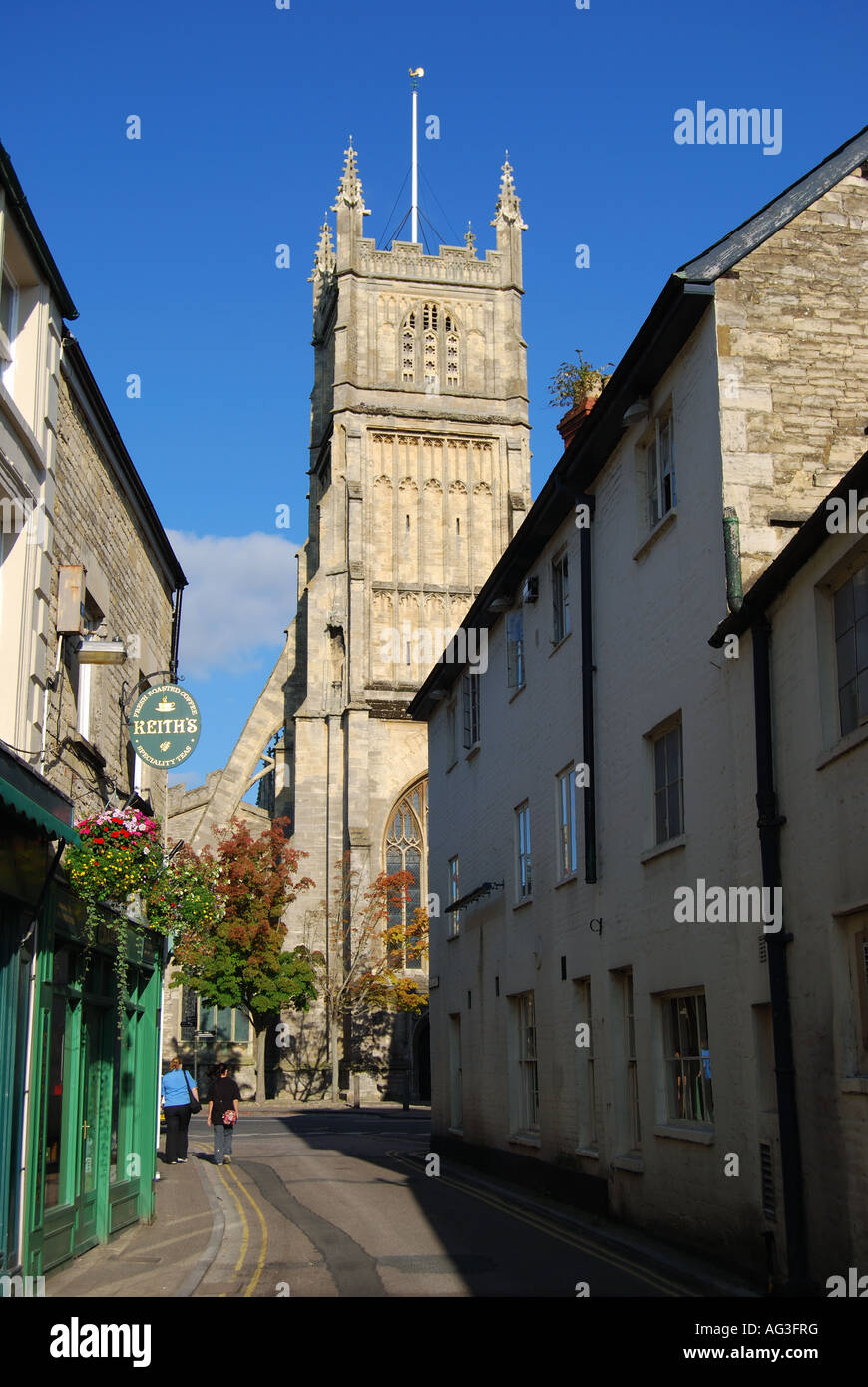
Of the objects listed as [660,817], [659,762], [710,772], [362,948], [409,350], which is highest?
[409,350]

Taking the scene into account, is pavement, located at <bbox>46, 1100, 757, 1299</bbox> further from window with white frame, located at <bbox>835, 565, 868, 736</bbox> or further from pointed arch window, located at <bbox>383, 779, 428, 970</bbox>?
pointed arch window, located at <bbox>383, 779, 428, 970</bbox>

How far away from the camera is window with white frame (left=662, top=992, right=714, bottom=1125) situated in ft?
40.3

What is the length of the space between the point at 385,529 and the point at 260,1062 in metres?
21.4

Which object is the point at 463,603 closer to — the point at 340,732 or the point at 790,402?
the point at 340,732

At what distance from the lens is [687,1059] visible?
→ 41.8 feet

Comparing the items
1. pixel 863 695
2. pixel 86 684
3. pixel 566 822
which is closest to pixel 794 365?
pixel 863 695

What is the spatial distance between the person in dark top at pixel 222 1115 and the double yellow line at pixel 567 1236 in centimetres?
349

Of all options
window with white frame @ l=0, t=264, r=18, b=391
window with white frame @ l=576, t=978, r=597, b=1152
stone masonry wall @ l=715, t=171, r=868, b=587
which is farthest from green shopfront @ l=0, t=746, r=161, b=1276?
stone masonry wall @ l=715, t=171, r=868, b=587

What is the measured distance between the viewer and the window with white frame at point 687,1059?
12.3 metres

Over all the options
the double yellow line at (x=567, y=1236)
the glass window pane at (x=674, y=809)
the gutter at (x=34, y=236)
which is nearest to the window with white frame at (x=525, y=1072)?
the double yellow line at (x=567, y=1236)

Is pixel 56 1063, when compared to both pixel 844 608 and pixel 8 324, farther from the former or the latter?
pixel 844 608

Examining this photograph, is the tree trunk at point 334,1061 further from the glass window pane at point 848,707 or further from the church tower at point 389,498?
the glass window pane at point 848,707

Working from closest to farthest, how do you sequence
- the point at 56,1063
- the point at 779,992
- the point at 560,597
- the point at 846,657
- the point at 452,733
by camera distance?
the point at 846,657, the point at 779,992, the point at 56,1063, the point at 560,597, the point at 452,733

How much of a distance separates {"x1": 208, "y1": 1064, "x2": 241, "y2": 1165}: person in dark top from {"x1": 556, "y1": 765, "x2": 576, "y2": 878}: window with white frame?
24.4ft
